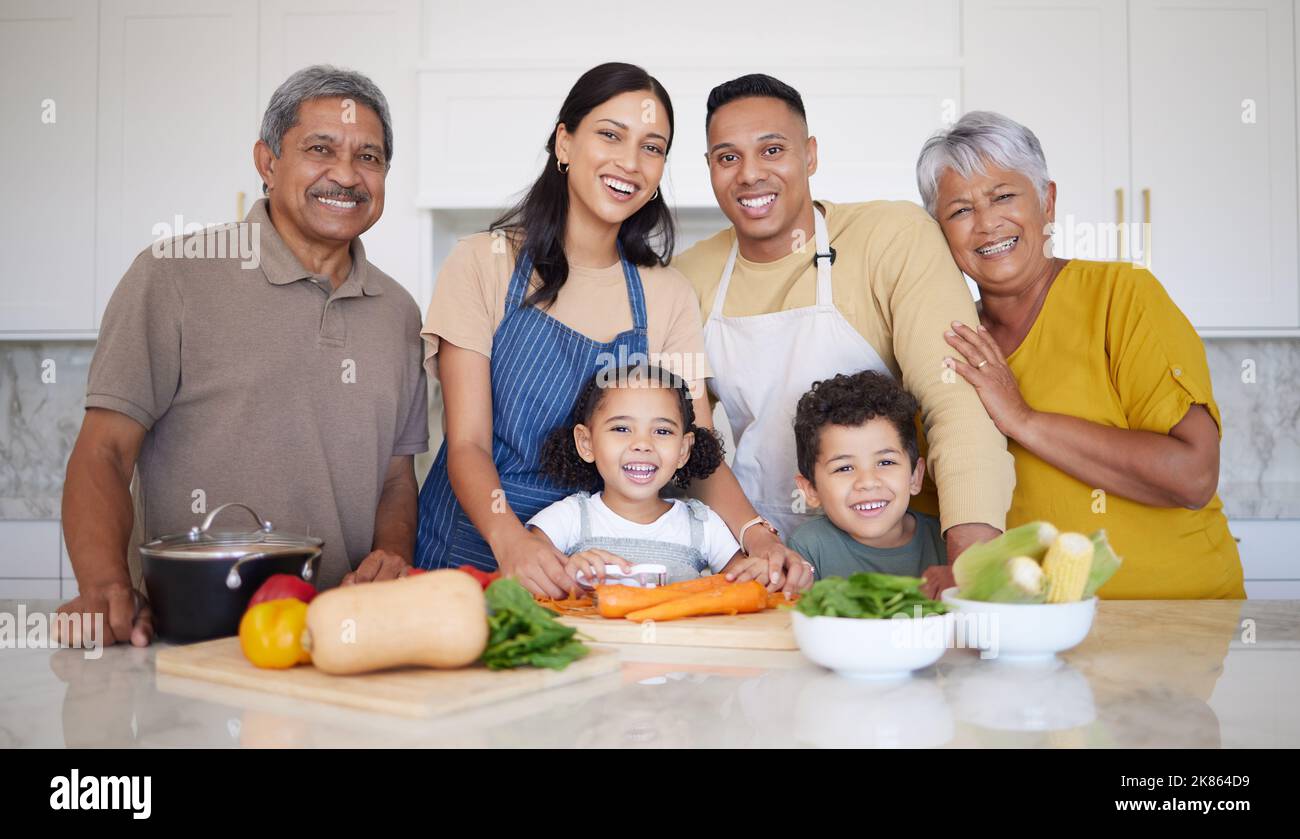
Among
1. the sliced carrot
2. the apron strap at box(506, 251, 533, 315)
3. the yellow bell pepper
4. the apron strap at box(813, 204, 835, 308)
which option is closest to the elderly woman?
the apron strap at box(813, 204, 835, 308)

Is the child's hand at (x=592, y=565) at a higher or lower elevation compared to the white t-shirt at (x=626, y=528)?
lower

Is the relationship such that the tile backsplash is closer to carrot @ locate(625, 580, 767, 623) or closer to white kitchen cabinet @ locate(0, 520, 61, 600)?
white kitchen cabinet @ locate(0, 520, 61, 600)

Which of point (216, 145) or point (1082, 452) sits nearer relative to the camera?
point (1082, 452)

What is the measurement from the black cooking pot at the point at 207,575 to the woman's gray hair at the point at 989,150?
144 centimetres

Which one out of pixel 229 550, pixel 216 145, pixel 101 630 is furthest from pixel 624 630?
pixel 216 145

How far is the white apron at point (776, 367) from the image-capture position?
2.07 meters

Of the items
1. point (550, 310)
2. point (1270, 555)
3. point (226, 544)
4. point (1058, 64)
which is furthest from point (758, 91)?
point (1270, 555)

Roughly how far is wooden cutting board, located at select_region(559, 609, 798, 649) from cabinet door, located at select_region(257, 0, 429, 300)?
2.50 metres

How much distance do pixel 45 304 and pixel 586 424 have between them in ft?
8.71

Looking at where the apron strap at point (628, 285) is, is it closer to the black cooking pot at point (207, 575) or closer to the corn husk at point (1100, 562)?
the black cooking pot at point (207, 575)

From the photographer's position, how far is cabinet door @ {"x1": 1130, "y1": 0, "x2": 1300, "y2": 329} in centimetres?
358

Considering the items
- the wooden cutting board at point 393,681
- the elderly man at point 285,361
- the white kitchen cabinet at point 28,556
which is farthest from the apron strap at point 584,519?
the white kitchen cabinet at point 28,556
